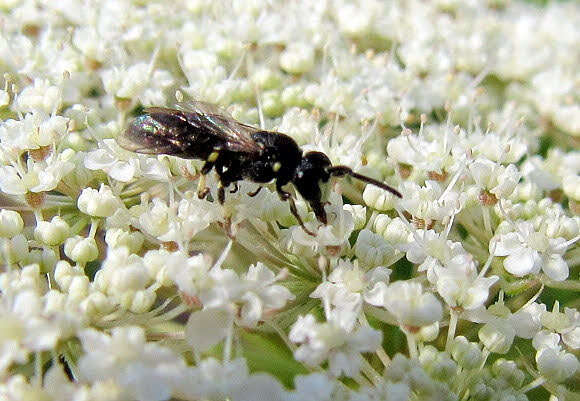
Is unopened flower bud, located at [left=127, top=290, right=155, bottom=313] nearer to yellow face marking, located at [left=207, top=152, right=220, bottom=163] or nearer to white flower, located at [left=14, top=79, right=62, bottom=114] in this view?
yellow face marking, located at [left=207, top=152, right=220, bottom=163]

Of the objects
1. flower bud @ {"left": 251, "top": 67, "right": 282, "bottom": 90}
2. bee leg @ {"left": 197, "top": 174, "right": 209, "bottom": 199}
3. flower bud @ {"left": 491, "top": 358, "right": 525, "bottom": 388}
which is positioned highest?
bee leg @ {"left": 197, "top": 174, "right": 209, "bottom": 199}

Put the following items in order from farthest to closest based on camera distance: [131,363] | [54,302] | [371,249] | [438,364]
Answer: [371,249] < [438,364] < [54,302] < [131,363]

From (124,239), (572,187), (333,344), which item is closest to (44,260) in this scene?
(124,239)

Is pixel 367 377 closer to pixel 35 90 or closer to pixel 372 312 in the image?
pixel 372 312

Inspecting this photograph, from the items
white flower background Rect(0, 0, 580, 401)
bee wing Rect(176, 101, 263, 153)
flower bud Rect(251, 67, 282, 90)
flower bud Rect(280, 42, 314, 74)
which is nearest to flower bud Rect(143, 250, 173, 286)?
white flower background Rect(0, 0, 580, 401)

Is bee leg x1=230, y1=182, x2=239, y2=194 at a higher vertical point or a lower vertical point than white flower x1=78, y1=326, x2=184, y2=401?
higher

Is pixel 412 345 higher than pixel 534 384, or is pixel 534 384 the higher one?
pixel 412 345

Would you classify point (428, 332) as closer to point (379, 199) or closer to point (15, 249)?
point (379, 199)

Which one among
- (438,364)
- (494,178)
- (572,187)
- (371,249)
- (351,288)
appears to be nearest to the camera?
(438,364)

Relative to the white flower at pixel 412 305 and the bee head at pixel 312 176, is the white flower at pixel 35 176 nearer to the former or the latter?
the bee head at pixel 312 176
